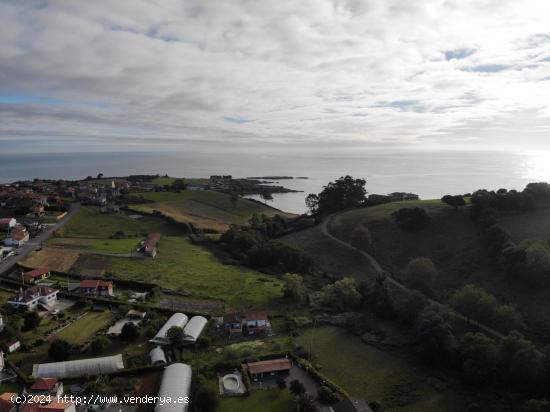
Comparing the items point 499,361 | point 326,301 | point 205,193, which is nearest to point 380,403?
point 499,361

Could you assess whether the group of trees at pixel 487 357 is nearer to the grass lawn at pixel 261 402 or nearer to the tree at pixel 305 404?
the tree at pixel 305 404

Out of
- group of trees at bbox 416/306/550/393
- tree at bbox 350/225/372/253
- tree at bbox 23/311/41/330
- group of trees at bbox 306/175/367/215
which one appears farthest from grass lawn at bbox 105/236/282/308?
group of trees at bbox 306/175/367/215

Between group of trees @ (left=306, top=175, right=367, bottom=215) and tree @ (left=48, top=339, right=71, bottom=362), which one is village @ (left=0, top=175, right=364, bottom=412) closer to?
tree @ (left=48, top=339, right=71, bottom=362)

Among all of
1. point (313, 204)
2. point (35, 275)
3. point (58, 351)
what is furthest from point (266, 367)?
point (313, 204)

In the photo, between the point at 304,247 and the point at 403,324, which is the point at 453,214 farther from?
the point at 403,324

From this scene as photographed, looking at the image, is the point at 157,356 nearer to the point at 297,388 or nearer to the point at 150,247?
the point at 297,388

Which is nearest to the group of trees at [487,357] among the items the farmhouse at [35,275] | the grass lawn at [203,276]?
the grass lawn at [203,276]
